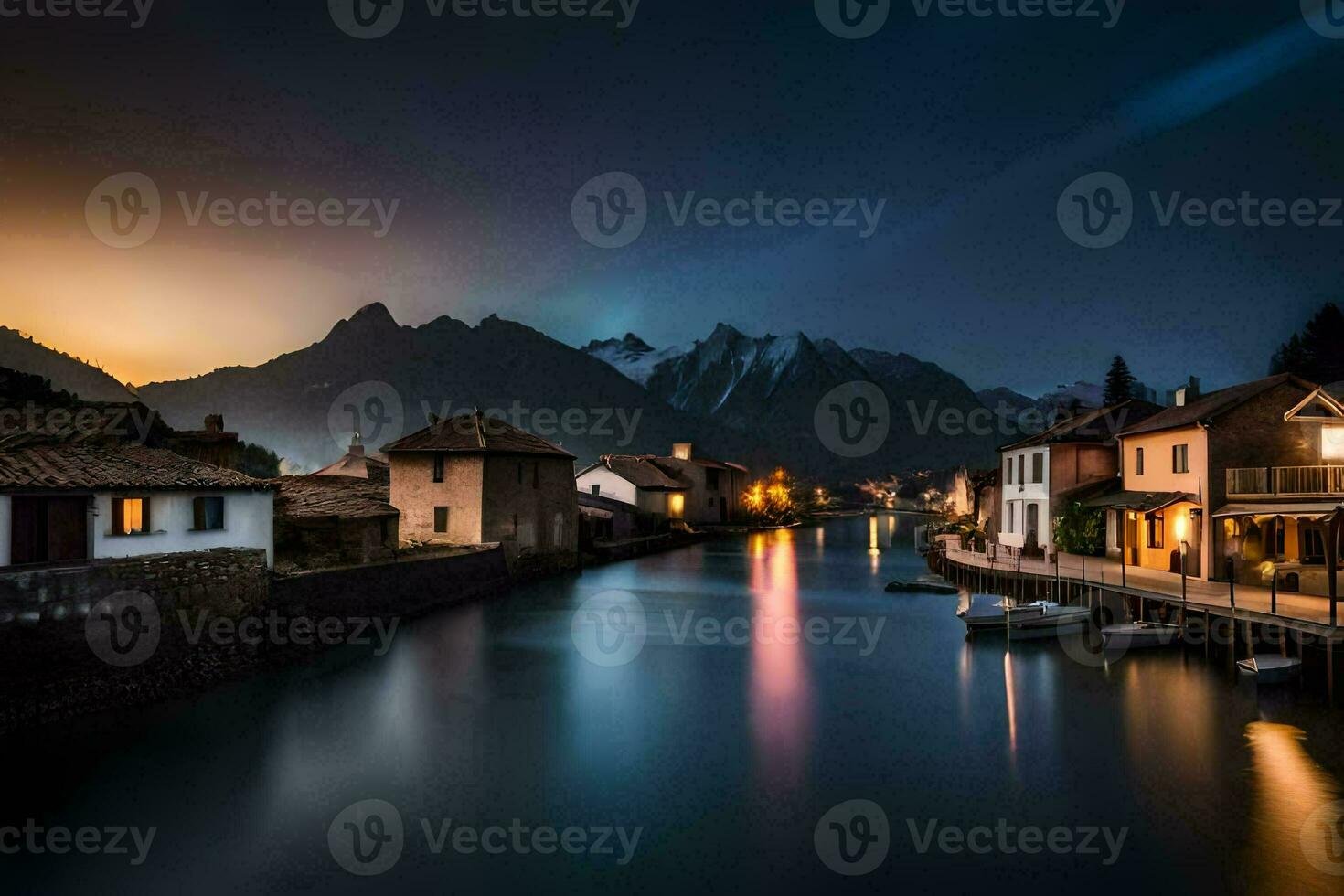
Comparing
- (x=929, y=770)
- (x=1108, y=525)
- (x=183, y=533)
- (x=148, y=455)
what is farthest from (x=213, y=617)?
(x=1108, y=525)

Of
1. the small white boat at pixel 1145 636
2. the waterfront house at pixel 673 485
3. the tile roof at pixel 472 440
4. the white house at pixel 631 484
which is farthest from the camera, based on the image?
the waterfront house at pixel 673 485

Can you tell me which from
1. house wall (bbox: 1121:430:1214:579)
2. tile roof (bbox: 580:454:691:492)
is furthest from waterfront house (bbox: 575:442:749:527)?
house wall (bbox: 1121:430:1214:579)

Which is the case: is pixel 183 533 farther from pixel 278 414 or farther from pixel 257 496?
pixel 278 414

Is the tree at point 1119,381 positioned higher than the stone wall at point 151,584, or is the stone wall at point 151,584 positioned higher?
the tree at point 1119,381

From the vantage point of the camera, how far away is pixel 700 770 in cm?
1706

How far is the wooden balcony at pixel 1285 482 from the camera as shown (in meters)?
25.7

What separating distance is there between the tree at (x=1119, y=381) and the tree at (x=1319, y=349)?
40.9 ft

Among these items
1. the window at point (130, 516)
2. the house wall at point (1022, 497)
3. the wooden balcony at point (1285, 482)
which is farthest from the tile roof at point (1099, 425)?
the window at point (130, 516)

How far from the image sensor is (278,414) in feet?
538

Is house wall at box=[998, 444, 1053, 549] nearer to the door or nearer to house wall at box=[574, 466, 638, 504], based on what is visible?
Result: house wall at box=[574, 466, 638, 504]

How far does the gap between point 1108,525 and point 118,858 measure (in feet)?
129

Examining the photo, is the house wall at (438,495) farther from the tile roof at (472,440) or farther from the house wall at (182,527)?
the house wall at (182,527)

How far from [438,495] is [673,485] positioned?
42.1m

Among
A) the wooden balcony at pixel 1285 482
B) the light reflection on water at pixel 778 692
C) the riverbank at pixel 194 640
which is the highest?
the wooden balcony at pixel 1285 482
